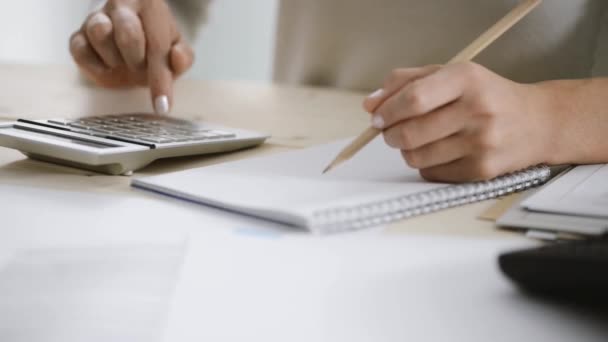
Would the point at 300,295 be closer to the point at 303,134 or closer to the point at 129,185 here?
the point at 129,185

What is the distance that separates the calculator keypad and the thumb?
A: 0.29 feet

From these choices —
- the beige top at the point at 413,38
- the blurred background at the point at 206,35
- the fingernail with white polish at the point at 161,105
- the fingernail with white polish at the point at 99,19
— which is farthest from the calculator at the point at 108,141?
the blurred background at the point at 206,35

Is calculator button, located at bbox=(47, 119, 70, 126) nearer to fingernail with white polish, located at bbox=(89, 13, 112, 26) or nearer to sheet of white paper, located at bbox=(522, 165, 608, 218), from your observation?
fingernail with white polish, located at bbox=(89, 13, 112, 26)

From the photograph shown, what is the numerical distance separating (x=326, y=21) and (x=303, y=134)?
53 centimetres

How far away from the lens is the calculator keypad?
714 millimetres

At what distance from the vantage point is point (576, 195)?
1.96 feet

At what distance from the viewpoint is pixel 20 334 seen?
406 mm

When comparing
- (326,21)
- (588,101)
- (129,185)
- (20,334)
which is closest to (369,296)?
(20,334)

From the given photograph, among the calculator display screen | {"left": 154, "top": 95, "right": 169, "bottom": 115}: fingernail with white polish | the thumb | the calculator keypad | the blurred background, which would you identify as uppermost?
the blurred background

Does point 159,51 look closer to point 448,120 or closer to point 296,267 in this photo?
point 448,120

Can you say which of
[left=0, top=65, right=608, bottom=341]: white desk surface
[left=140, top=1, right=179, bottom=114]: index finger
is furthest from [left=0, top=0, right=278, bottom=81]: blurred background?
[left=0, top=65, right=608, bottom=341]: white desk surface

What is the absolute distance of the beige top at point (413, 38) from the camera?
1.17 metres

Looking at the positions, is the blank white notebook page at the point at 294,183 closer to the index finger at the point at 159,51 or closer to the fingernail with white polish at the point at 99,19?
the index finger at the point at 159,51

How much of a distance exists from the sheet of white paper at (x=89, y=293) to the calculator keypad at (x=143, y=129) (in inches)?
9.1
